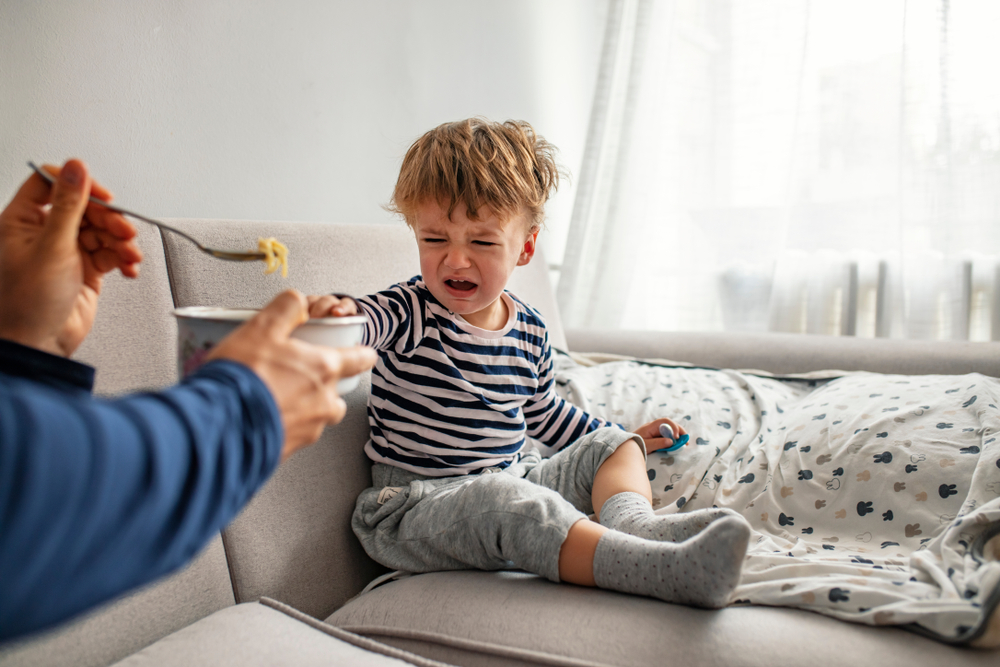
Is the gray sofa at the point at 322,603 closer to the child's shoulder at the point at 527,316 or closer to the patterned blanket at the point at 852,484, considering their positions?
the patterned blanket at the point at 852,484

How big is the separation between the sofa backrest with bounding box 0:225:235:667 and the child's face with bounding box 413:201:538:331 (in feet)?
1.21

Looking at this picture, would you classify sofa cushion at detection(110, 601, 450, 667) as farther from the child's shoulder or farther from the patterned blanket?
the child's shoulder

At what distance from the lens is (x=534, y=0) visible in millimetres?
2146

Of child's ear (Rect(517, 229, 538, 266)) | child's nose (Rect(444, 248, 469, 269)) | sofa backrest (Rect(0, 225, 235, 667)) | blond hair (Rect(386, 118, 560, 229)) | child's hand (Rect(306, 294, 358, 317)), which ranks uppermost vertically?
blond hair (Rect(386, 118, 560, 229))

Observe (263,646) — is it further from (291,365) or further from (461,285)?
(461,285)

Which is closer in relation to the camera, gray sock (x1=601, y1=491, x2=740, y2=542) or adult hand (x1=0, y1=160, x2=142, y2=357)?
adult hand (x1=0, y1=160, x2=142, y2=357)

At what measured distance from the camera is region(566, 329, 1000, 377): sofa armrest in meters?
1.41

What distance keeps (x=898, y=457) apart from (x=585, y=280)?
1422 mm

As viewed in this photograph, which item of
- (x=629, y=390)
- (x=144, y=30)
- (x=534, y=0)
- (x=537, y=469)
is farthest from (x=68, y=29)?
(x=534, y=0)

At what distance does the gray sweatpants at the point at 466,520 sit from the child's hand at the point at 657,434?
0.36ft

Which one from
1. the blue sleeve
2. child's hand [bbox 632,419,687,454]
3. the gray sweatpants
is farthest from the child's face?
the blue sleeve

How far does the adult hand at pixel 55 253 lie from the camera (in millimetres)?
542

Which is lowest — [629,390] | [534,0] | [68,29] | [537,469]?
[537,469]

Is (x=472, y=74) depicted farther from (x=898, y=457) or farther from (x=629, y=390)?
(x=898, y=457)
